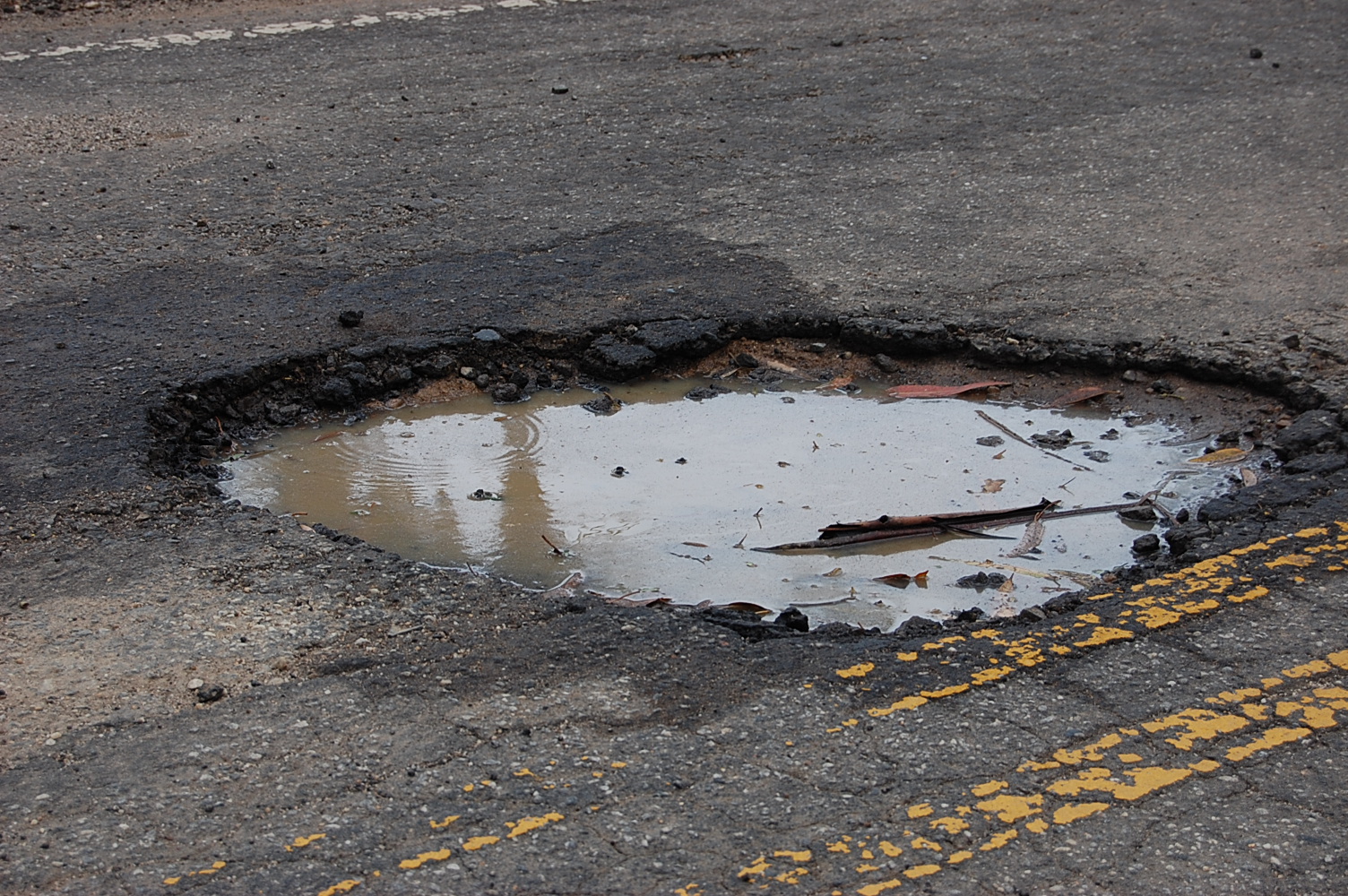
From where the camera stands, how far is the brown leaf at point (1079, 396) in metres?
5.20

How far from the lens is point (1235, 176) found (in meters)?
6.82

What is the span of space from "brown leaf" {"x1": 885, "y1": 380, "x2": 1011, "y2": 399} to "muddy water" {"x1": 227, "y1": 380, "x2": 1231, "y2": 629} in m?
0.05

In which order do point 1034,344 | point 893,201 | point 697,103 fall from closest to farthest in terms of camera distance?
point 1034,344, point 893,201, point 697,103

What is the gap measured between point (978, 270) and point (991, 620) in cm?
271

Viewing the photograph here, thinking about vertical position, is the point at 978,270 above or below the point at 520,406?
above

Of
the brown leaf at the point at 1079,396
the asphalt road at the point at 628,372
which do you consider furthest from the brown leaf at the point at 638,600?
the brown leaf at the point at 1079,396

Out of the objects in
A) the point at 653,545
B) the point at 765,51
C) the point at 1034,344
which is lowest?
the point at 653,545

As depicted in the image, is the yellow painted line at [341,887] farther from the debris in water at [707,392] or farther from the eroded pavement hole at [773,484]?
the debris in water at [707,392]

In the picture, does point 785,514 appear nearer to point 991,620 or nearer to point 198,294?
point 991,620

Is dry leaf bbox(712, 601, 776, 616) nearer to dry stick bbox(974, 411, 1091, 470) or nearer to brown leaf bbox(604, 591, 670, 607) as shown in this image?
brown leaf bbox(604, 591, 670, 607)

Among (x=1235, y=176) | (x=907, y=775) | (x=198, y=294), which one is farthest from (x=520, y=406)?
(x=1235, y=176)

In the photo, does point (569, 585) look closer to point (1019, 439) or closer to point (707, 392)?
point (707, 392)

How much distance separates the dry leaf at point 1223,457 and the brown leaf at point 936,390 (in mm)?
904

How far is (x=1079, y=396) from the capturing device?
5.21 metres
